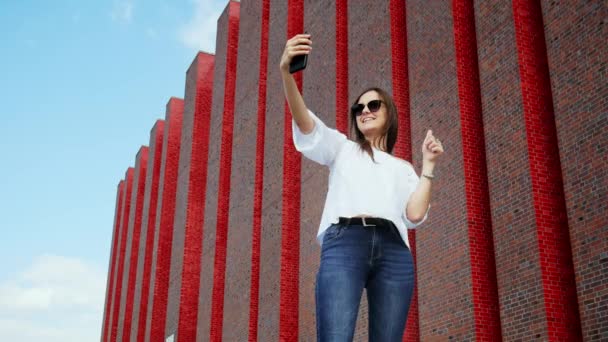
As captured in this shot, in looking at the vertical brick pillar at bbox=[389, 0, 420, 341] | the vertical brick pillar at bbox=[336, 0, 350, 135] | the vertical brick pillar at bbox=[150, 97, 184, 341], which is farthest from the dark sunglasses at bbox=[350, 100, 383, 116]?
the vertical brick pillar at bbox=[150, 97, 184, 341]

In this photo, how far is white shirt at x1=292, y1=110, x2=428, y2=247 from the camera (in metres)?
2.98

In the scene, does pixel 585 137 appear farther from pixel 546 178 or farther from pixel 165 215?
pixel 165 215

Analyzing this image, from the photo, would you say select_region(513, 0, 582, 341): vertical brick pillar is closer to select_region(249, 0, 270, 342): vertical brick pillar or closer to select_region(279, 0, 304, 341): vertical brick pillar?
select_region(279, 0, 304, 341): vertical brick pillar

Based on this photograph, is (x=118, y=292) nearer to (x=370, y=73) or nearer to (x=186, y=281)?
(x=186, y=281)

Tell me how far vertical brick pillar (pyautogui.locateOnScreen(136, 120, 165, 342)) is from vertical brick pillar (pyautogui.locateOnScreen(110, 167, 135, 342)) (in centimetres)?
730

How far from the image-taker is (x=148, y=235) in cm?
3219

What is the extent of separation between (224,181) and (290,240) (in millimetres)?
6215

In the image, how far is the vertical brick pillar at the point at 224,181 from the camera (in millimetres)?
21344

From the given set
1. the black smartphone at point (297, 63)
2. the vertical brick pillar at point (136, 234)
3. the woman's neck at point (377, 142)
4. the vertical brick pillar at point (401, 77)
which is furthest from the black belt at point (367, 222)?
the vertical brick pillar at point (136, 234)

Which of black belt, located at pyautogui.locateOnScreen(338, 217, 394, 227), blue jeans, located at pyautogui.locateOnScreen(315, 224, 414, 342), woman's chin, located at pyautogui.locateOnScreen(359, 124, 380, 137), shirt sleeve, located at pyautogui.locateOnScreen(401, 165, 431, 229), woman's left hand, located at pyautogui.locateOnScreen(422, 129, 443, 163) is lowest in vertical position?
blue jeans, located at pyautogui.locateOnScreen(315, 224, 414, 342)

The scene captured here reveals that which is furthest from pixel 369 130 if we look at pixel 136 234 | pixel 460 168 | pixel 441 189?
pixel 136 234

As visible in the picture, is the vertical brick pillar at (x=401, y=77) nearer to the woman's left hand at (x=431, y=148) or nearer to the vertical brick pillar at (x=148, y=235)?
the woman's left hand at (x=431, y=148)

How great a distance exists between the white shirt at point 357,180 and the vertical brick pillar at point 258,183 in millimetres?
15908

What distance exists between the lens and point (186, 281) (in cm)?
2445
